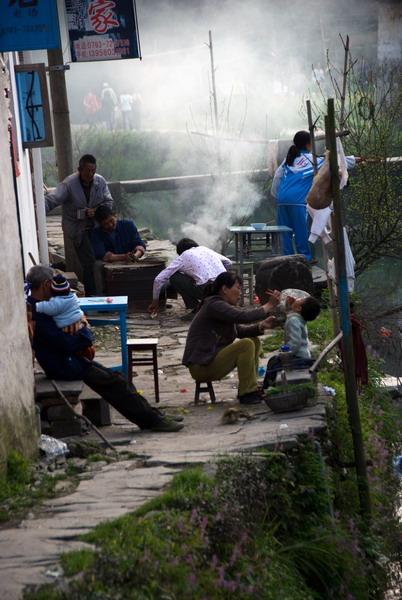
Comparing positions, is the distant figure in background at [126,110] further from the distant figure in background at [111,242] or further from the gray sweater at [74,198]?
the distant figure in background at [111,242]

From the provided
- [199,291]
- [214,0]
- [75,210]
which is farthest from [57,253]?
[214,0]

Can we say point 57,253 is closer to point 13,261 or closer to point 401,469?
point 401,469

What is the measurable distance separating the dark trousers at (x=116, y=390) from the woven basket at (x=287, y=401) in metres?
0.93

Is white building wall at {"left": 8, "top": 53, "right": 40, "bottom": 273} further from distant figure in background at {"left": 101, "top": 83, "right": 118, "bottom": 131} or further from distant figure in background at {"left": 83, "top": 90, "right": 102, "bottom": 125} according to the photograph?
distant figure in background at {"left": 83, "top": 90, "right": 102, "bottom": 125}

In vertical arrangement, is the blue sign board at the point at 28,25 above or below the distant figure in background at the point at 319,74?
below

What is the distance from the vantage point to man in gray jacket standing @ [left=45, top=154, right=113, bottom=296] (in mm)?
12812

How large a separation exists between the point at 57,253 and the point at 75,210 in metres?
3.16

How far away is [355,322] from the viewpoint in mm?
8836

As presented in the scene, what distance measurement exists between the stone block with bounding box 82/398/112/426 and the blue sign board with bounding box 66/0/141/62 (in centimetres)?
489

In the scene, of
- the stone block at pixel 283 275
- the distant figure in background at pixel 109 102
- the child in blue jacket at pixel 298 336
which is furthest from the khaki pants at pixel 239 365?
the distant figure in background at pixel 109 102

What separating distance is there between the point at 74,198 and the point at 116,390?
601 cm

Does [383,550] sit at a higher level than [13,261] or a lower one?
lower

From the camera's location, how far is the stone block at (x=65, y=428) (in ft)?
23.4

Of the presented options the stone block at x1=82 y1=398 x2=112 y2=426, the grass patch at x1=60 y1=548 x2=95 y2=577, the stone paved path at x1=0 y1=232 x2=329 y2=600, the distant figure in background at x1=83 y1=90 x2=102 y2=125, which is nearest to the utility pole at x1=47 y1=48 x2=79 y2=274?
the stone paved path at x1=0 y1=232 x2=329 y2=600
